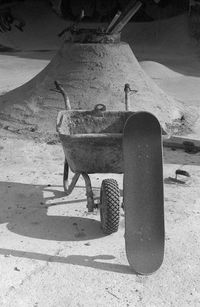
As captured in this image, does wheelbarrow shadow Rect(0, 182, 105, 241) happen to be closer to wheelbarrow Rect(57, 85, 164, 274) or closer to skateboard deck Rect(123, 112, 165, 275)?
wheelbarrow Rect(57, 85, 164, 274)

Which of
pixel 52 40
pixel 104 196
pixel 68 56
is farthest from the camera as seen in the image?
pixel 52 40

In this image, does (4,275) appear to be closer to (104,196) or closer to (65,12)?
(104,196)

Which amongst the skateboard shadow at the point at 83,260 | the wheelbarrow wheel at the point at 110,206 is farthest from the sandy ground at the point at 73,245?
the wheelbarrow wheel at the point at 110,206

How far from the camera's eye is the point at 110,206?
12.3 ft

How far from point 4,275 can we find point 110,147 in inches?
50.6

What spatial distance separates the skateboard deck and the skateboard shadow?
13cm

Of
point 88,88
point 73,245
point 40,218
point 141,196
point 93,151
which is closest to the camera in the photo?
point 141,196

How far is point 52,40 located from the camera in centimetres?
1750

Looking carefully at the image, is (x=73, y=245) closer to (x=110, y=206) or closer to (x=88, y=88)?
(x=110, y=206)

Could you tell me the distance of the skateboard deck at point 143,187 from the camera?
3471 millimetres

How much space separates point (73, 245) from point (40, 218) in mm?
546

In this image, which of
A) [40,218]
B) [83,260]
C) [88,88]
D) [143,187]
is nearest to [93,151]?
[143,187]

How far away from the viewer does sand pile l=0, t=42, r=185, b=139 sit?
671 cm

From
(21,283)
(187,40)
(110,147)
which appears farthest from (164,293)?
(187,40)
